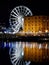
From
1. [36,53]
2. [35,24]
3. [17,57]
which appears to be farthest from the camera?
[35,24]

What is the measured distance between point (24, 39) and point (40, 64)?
2959 centimetres

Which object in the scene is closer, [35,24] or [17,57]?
[17,57]

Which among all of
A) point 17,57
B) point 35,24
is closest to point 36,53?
point 17,57

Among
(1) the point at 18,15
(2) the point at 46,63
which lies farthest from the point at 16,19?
(2) the point at 46,63

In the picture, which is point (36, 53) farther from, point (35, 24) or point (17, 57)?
point (35, 24)

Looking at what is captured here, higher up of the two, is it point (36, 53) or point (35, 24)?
point (36, 53)

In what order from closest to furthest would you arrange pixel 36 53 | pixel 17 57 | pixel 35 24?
1. pixel 36 53
2. pixel 17 57
3. pixel 35 24

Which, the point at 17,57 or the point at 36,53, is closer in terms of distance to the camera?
the point at 36,53

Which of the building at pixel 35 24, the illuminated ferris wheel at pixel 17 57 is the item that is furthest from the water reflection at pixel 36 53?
the building at pixel 35 24

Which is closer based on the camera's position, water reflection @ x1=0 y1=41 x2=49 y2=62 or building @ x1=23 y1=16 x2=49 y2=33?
water reflection @ x1=0 y1=41 x2=49 y2=62

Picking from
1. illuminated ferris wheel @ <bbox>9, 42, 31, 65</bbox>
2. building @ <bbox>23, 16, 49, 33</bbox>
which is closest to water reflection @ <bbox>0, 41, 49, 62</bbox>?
illuminated ferris wheel @ <bbox>9, 42, 31, 65</bbox>

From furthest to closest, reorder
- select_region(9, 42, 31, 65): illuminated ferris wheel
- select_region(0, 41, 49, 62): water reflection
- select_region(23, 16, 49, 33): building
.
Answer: select_region(23, 16, 49, 33): building
select_region(0, 41, 49, 62): water reflection
select_region(9, 42, 31, 65): illuminated ferris wheel

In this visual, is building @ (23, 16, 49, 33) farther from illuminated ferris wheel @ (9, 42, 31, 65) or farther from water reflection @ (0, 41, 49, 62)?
illuminated ferris wheel @ (9, 42, 31, 65)

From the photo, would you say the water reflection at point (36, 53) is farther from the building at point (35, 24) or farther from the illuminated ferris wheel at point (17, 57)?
the building at point (35, 24)
